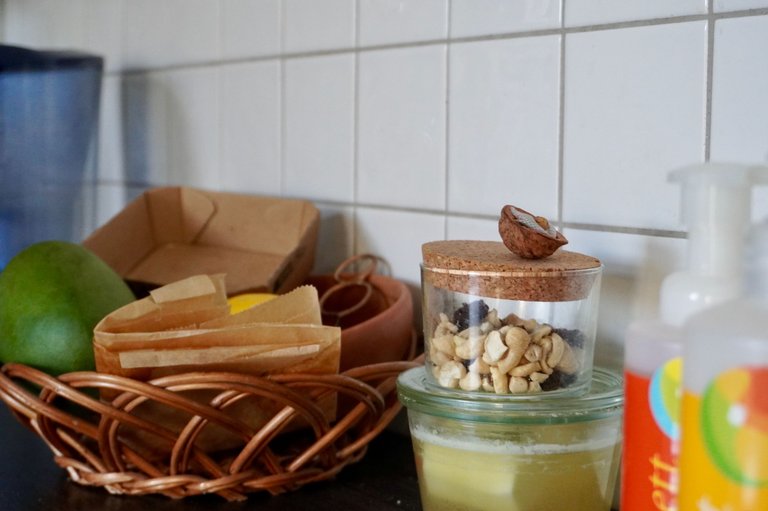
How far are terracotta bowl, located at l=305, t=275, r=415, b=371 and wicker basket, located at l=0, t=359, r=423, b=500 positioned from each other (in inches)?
1.3

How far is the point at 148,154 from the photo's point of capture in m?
1.12

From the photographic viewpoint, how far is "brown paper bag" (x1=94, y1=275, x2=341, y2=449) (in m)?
0.61

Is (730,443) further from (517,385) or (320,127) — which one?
(320,127)

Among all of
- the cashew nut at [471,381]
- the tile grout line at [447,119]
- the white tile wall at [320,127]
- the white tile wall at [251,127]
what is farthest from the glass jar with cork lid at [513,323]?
the white tile wall at [251,127]

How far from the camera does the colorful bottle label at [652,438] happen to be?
44 cm

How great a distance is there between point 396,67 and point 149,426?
1.31 feet

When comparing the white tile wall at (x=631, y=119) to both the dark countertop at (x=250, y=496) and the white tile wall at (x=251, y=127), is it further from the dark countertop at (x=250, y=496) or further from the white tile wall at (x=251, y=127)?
the white tile wall at (x=251, y=127)

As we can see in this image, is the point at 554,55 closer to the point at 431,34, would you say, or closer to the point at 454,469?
the point at 431,34

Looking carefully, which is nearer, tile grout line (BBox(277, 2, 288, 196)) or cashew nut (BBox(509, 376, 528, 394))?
cashew nut (BBox(509, 376, 528, 394))

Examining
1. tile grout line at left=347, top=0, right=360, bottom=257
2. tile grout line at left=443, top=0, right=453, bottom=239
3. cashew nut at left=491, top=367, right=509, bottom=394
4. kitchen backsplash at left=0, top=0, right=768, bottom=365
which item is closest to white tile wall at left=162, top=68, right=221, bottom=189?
kitchen backsplash at left=0, top=0, right=768, bottom=365

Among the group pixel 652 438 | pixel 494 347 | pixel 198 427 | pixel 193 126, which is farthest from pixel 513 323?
pixel 193 126

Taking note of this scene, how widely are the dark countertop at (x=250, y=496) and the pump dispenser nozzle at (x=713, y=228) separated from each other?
0.31 metres

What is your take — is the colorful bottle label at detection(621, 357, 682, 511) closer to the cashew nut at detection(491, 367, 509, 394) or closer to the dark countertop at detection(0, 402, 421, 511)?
the cashew nut at detection(491, 367, 509, 394)

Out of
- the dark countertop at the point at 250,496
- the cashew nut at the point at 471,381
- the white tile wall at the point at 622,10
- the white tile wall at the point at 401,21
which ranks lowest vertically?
the dark countertop at the point at 250,496
